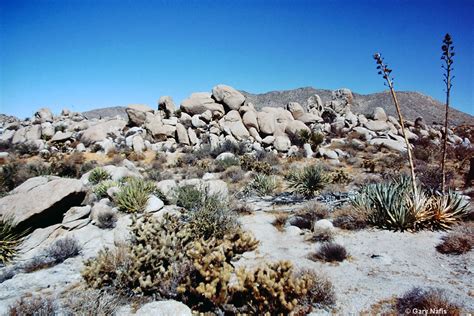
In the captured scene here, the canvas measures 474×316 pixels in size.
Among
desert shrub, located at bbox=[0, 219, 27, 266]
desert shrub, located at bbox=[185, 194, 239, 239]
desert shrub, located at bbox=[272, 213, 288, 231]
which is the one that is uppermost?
desert shrub, located at bbox=[185, 194, 239, 239]

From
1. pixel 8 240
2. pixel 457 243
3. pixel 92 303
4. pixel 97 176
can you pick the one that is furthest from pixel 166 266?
pixel 97 176

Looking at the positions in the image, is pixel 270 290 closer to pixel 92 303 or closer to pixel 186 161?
pixel 92 303

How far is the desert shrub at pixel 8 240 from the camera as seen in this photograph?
5266 millimetres

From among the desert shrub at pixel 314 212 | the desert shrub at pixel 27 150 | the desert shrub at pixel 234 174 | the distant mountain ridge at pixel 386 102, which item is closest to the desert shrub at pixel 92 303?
the desert shrub at pixel 314 212

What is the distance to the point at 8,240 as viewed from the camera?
5512 mm

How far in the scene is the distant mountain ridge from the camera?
45719 millimetres

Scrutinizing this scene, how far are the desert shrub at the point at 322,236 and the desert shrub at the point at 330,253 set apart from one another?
63 cm

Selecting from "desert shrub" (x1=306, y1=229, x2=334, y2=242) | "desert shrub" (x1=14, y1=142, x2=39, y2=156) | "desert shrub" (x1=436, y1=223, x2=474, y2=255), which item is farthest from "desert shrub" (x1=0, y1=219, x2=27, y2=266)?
"desert shrub" (x1=14, y1=142, x2=39, y2=156)

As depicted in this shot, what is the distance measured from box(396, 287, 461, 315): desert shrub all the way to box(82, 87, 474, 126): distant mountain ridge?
43192 mm

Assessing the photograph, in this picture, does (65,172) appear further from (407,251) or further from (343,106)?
(343,106)

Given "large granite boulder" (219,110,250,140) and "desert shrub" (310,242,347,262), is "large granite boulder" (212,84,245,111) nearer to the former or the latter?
"large granite boulder" (219,110,250,140)

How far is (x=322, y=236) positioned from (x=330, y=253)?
96cm

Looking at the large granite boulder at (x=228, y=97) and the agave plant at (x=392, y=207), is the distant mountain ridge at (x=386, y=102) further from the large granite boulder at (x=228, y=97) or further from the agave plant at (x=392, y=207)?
the agave plant at (x=392, y=207)

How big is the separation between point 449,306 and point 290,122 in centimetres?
2137
